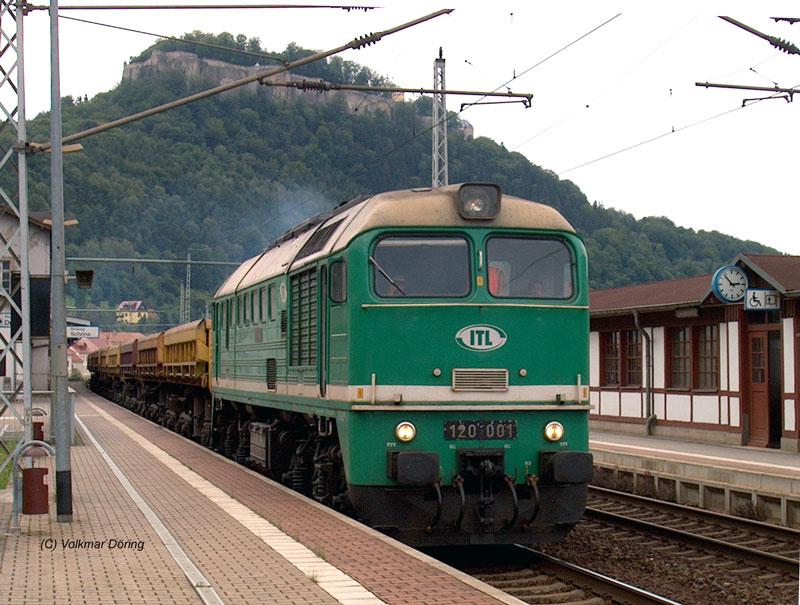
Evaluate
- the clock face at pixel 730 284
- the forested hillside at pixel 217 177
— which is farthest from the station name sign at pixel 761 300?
the forested hillside at pixel 217 177

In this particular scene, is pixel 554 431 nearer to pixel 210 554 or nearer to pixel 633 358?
pixel 210 554

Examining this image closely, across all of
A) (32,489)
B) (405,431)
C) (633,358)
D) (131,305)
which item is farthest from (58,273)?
(131,305)

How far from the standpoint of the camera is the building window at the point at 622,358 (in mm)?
29234

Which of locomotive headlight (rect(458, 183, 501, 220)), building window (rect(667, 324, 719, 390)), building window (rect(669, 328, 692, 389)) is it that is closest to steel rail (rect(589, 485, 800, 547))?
locomotive headlight (rect(458, 183, 501, 220))

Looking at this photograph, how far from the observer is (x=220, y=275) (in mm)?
90812

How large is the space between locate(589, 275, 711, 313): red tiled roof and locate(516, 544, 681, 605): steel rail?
14.8 metres

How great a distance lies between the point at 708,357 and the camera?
25.8 meters

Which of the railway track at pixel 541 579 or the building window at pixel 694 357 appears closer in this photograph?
the railway track at pixel 541 579

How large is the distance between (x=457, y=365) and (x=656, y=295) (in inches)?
711

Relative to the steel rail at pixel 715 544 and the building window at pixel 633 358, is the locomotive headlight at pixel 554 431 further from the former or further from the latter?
the building window at pixel 633 358

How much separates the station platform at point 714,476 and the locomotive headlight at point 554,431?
4955 mm

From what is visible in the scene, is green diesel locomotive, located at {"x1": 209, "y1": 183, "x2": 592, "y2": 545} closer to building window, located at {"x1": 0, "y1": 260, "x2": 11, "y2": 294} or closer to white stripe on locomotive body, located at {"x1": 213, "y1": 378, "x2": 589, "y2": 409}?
white stripe on locomotive body, located at {"x1": 213, "y1": 378, "x2": 589, "y2": 409}

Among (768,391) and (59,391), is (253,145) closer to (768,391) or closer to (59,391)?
(768,391)

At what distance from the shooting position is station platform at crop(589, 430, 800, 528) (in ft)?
51.4
